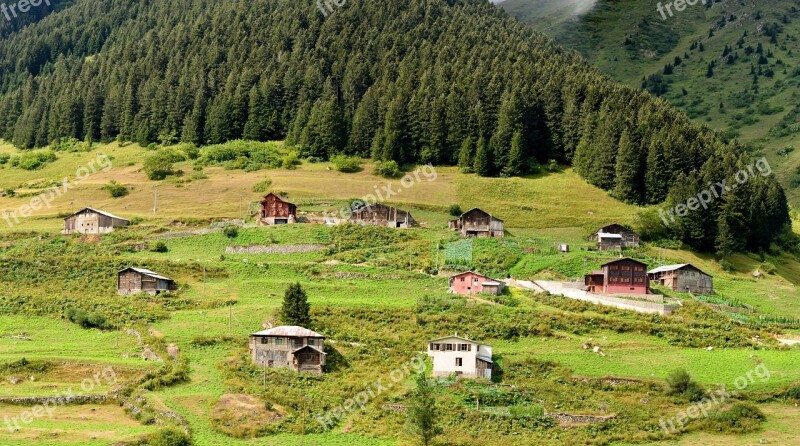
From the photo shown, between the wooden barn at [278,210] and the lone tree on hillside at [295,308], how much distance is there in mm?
33547

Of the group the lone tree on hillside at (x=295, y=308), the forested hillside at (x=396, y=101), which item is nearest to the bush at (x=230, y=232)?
the lone tree on hillside at (x=295, y=308)

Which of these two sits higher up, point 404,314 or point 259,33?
point 259,33

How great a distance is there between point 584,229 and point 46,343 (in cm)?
5447

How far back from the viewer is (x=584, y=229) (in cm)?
10394

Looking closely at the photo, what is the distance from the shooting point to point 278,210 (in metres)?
106

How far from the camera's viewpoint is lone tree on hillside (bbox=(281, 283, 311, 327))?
72.3 metres

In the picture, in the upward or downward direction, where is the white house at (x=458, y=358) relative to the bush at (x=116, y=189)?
downward

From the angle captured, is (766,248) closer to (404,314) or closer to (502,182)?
(502,182)

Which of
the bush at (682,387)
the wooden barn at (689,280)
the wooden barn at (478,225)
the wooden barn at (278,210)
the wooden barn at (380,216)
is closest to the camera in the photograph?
the bush at (682,387)

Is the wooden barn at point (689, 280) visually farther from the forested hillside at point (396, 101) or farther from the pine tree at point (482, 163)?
the pine tree at point (482, 163)

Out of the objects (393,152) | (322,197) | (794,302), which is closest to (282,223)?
(322,197)

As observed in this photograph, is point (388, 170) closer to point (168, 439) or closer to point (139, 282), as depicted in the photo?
point (139, 282)

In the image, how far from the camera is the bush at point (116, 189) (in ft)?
391

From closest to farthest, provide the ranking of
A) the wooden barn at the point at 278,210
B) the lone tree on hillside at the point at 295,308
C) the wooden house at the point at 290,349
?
1. the wooden house at the point at 290,349
2. the lone tree on hillside at the point at 295,308
3. the wooden barn at the point at 278,210
